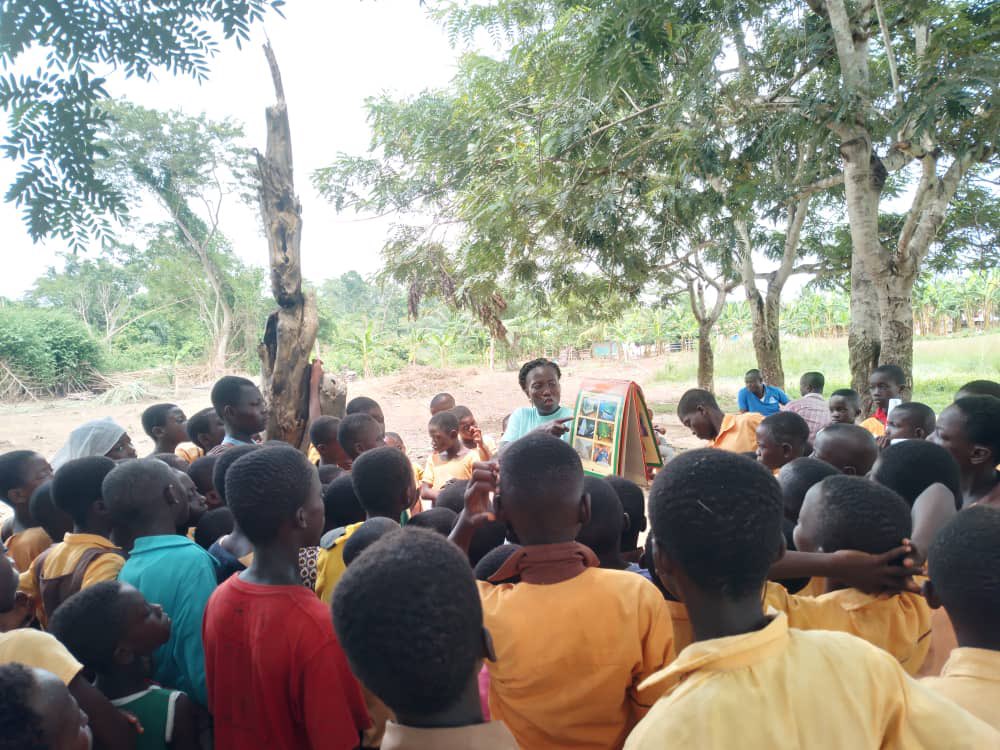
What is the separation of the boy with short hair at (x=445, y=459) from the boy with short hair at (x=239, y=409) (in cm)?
110

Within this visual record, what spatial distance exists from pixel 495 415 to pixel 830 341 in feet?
62.2

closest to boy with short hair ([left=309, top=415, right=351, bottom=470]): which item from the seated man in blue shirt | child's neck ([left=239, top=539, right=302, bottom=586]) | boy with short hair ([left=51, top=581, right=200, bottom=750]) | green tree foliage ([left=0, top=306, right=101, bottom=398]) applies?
child's neck ([left=239, top=539, right=302, bottom=586])

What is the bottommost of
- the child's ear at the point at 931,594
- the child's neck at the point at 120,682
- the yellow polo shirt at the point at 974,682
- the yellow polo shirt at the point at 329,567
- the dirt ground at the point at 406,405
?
the dirt ground at the point at 406,405

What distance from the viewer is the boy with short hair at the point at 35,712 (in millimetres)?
1073

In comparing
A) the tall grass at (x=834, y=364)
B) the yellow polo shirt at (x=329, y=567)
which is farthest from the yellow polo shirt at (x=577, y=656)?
the tall grass at (x=834, y=364)

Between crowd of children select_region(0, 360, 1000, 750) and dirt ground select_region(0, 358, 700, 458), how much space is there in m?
8.70

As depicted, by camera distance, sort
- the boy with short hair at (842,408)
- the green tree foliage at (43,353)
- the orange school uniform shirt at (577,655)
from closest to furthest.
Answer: the orange school uniform shirt at (577,655), the boy with short hair at (842,408), the green tree foliage at (43,353)

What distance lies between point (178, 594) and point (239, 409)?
165 cm

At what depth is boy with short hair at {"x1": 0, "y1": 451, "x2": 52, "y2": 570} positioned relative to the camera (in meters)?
2.69

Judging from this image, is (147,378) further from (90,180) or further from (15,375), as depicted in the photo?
(90,180)

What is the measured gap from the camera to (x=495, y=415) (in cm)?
1648

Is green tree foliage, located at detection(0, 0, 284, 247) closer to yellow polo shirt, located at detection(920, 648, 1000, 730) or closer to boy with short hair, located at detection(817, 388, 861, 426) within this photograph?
yellow polo shirt, located at detection(920, 648, 1000, 730)

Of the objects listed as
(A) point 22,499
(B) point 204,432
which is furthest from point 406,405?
(A) point 22,499

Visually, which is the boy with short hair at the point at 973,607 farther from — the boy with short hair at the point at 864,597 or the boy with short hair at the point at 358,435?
the boy with short hair at the point at 358,435
